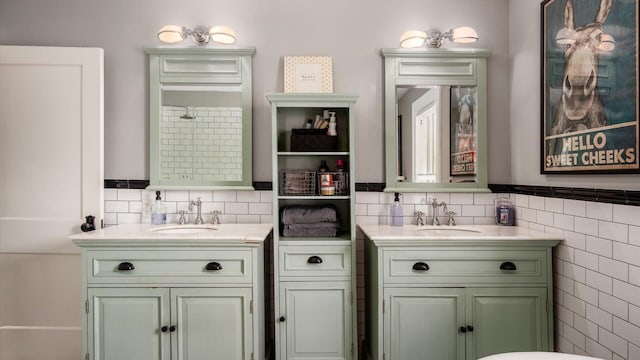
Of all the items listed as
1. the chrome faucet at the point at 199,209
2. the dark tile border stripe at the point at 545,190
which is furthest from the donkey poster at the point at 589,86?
the chrome faucet at the point at 199,209

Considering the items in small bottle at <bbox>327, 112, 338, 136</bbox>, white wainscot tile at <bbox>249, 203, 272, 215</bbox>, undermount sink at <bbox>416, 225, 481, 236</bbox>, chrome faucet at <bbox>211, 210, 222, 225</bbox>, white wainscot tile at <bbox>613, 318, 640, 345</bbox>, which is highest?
small bottle at <bbox>327, 112, 338, 136</bbox>

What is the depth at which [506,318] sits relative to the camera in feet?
6.37

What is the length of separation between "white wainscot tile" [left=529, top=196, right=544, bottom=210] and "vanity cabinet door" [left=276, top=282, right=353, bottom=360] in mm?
1261

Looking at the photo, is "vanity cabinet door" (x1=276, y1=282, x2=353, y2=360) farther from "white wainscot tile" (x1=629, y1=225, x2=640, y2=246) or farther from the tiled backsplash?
"white wainscot tile" (x1=629, y1=225, x2=640, y2=246)

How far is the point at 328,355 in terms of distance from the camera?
82.4 inches

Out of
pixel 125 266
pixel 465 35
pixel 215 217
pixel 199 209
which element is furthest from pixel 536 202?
pixel 125 266

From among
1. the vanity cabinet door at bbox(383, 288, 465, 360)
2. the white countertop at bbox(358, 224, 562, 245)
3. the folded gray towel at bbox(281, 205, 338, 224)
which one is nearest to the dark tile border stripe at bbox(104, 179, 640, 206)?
the white countertop at bbox(358, 224, 562, 245)

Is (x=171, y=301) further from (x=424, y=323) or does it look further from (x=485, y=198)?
(x=485, y=198)

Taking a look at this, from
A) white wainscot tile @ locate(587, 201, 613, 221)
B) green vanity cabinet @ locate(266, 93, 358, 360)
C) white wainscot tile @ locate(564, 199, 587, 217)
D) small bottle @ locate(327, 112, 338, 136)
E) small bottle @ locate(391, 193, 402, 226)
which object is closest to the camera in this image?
white wainscot tile @ locate(587, 201, 613, 221)

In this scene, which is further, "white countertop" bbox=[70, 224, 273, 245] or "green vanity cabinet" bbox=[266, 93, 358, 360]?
"green vanity cabinet" bbox=[266, 93, 358, 360]

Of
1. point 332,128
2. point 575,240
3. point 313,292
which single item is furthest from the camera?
point 332,128

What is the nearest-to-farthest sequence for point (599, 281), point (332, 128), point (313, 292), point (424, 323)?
1. point (599, 281)
2. point (424, 323)
3. point (313, 292)
4. point (332, 128)

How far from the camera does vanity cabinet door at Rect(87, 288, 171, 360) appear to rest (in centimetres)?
195

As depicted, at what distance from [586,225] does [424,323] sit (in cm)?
96
